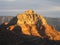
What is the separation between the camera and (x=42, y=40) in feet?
577

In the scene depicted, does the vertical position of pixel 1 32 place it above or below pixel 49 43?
above

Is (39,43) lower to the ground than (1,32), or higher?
lower

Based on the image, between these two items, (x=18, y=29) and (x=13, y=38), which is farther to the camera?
(x=18, y=29)

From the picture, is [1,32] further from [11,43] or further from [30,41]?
[30,41]

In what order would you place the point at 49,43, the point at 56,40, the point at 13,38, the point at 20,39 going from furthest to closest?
1. the point at 56,40
2. the point at 49,43
3. the point at 20,39
4. the point at 13,38

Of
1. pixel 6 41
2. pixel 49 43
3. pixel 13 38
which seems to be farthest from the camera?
pixel 49 43

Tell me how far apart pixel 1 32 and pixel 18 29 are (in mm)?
52156

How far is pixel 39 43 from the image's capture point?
172 meters

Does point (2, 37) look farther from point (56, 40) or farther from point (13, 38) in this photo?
point (56, 40)

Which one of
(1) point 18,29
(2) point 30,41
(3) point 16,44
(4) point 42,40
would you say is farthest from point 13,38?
(1) point 18,29

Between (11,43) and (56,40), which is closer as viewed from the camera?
(11,43)

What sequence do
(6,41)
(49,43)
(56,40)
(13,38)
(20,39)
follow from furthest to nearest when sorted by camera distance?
(56,40)
(49,43)
(20,39)
(13,38)
(6,41)

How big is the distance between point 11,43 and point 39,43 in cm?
3096

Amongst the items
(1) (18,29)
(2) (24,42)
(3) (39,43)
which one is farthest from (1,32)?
(1) (18,29)
